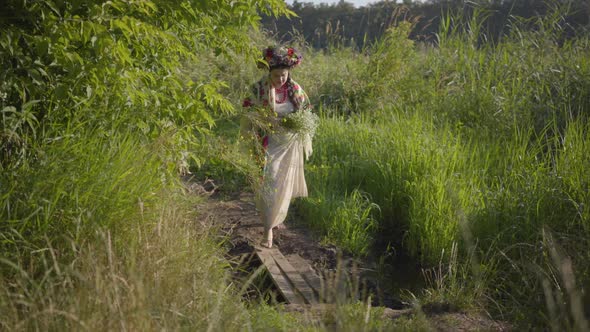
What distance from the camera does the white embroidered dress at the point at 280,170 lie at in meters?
6.00

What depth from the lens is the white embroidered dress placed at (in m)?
6.00

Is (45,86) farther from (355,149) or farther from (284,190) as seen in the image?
(355,149)

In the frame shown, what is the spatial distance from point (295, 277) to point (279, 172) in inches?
50.6

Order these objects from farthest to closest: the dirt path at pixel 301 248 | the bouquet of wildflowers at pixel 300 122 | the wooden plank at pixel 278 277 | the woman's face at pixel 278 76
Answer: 1. the woman's face at pixel 278 76
2. the bouquet of wildflowers at pixel 300 122
3. the wooden plank at pixel 278 277
4. the dirt path at pixel 301 248

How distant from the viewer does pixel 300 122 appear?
598cm

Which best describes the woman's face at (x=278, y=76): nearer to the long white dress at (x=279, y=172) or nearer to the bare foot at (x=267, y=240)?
the long white dress at (x=279, y=172)

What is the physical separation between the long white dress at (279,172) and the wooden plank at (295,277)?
1.34 ft

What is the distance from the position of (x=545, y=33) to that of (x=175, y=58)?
16.7ft

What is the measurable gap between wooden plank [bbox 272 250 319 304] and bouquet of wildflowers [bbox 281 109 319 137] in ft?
3.84

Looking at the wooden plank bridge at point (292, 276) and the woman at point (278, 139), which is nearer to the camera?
the wooden plank bridge at point (292, 276)

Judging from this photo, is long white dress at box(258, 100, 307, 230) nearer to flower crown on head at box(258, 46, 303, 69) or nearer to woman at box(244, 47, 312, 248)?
woman at box(244, 47, 312, 248)

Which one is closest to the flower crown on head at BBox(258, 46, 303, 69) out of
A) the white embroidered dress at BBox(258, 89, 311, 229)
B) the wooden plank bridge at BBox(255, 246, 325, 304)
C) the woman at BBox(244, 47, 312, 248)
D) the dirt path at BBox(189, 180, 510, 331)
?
the woman at BBox(244, 47, 312, 248)

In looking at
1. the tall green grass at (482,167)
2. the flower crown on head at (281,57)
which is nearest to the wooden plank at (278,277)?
the tall green grass at (482,167)

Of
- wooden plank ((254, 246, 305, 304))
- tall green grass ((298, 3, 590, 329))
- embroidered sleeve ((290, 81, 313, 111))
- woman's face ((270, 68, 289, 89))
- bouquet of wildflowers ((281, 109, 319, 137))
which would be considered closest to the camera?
tall green grass ((298, 3, 590, 329))
